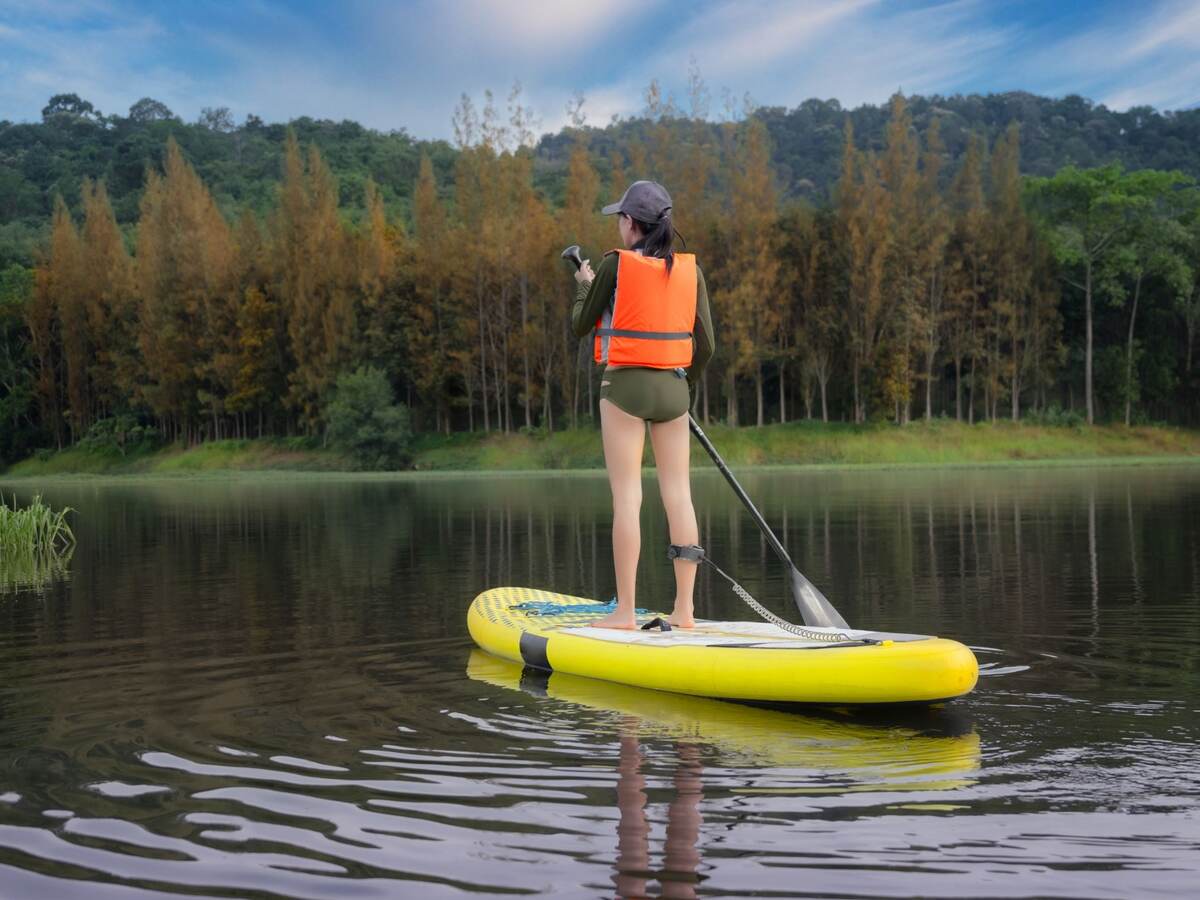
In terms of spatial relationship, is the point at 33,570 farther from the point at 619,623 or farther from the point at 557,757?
the point at 557,757

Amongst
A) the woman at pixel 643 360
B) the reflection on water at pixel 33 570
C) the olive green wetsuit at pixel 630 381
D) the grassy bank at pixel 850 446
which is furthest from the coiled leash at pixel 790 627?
the grassy bank at pixel 850 446

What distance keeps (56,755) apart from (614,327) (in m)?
2.98

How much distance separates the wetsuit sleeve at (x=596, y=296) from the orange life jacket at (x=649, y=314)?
0.04 metres

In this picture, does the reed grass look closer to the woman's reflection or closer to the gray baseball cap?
the gray baseball cap

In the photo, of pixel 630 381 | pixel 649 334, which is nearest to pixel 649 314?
pixel 649 334

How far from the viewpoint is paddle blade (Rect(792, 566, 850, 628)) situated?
5.92 m

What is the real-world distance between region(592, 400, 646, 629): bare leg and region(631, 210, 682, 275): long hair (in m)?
0.75

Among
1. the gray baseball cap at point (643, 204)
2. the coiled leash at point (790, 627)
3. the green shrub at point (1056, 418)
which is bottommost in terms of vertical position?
the coiled leash at point (790, 627)

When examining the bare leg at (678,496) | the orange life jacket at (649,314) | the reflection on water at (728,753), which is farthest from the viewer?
the bare leg at (678,496)

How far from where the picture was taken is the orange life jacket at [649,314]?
572 centimetres

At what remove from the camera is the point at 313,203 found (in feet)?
154

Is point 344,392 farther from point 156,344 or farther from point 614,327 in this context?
point 614,327

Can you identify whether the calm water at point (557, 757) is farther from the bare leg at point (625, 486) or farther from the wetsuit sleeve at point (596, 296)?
the wetsuit sleeve at point (596, 296)

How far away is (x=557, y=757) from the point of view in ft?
13.6
